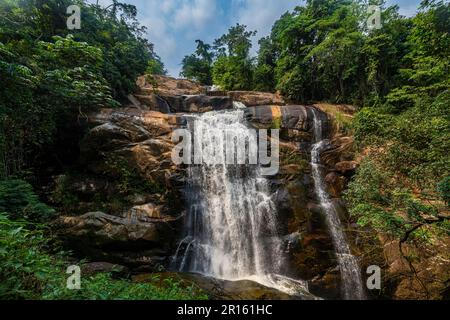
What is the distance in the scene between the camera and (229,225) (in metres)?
9.91

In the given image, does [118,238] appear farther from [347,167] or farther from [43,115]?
[347,167]

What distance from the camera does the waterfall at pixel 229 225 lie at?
8.95m

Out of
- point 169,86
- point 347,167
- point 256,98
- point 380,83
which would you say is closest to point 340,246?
point 347,167

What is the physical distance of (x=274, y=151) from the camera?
12.0 metres

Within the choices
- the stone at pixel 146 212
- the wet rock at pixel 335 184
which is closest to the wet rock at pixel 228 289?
the stone at pixel 146 212

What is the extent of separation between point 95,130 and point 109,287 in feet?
26.2

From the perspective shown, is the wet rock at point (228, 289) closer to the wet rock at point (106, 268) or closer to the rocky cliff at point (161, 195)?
the wet rock at point (106, 268)

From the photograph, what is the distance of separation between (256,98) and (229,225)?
11468 mm

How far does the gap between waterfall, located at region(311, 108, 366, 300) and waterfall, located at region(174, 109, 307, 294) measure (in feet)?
4.93

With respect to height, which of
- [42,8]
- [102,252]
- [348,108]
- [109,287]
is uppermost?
[42,8]

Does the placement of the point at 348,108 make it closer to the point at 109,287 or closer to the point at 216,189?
the point at 216,189

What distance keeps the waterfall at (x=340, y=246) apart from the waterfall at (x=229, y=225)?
4.93ft

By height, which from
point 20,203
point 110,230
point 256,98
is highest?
point 256,98
